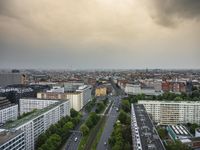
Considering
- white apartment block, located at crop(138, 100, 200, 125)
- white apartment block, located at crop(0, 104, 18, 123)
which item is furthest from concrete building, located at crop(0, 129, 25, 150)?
white apartment block, located at crop(138, 100, 200, 125)

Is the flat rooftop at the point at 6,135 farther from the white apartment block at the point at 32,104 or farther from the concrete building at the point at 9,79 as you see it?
the concrete building at the point at 9,79

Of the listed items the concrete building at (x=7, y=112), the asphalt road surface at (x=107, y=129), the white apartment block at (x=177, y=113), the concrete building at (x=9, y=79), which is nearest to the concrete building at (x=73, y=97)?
the asphalt road surface at (x=107, y=129)

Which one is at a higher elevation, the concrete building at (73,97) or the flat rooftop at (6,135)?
the flat rooftop at (6,135)

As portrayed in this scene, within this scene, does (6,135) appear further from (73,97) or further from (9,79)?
(9,79)

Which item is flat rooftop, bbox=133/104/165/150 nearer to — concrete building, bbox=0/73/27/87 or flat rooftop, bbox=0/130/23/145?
flat rooftop, bbox=0/130/23/145

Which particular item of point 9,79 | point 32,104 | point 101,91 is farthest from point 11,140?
point 9,79

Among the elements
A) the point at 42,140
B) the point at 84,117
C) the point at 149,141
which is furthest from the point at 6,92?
the point at 149,141
